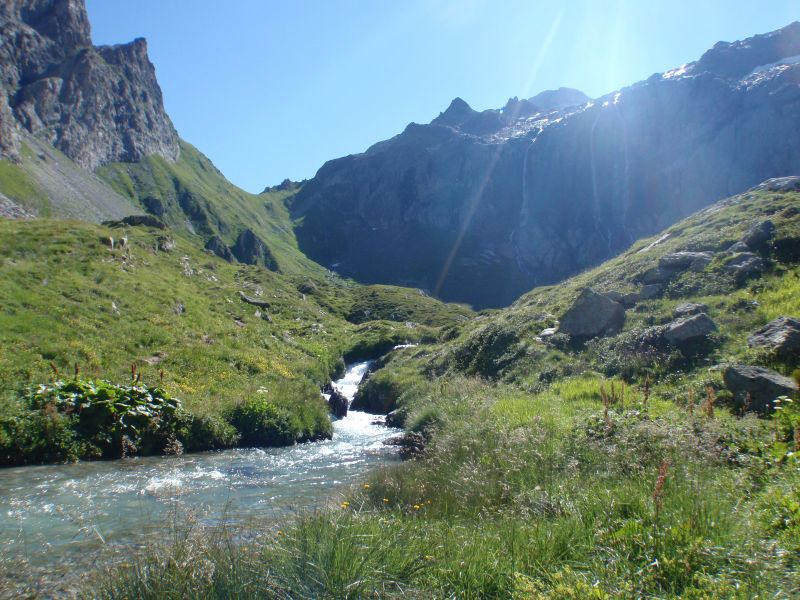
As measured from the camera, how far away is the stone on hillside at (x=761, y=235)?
22.3 metres

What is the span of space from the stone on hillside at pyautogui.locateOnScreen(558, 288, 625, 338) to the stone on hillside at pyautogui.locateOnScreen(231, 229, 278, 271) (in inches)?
5825

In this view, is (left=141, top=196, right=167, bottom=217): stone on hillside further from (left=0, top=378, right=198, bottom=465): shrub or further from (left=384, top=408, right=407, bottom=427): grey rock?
(left=0, top=378, right=198, bottom=465): shrub

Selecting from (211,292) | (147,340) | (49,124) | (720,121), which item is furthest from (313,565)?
(720,121)

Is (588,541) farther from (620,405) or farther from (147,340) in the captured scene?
(147,340)

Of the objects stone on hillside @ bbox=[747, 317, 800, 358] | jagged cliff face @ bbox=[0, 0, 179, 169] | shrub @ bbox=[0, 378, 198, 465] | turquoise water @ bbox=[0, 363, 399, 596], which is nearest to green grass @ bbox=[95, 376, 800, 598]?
turquoise water @ bbox=[0, 363, 399, 596]

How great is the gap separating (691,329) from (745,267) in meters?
6.60

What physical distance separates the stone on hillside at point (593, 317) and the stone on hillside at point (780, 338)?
22.7ft

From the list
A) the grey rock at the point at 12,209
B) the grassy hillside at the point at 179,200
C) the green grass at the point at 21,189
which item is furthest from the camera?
the grassy hillside at the point at 179,200

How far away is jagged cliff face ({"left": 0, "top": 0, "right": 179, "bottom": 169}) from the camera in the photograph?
13900 cm

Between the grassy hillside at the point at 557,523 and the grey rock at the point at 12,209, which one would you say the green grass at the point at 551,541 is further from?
the grey rock at the point at 12,209

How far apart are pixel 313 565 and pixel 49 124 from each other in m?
172

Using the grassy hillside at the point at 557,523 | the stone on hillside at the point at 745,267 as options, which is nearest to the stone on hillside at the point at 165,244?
the grassy hillside at the point at 557,523

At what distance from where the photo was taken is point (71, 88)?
15288cm

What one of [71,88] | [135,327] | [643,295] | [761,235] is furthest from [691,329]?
[71,88]
